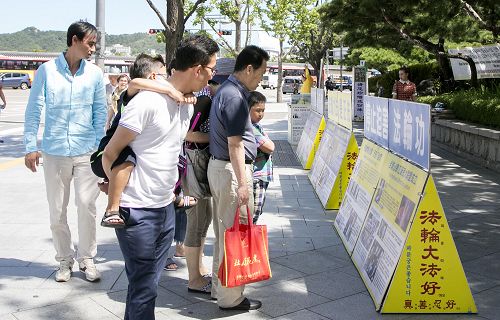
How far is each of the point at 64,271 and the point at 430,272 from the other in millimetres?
2748

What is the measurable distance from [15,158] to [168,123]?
31.8ft

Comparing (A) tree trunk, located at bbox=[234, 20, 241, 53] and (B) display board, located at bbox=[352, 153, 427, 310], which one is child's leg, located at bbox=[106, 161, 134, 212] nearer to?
Result: (B) display board, located at bbox=[352, 153, 427, 310]

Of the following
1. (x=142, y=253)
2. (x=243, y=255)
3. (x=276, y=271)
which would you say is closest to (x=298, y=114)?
(x=276, y=271)

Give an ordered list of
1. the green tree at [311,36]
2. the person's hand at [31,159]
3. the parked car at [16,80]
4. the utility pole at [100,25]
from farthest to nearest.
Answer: the parked car at [16,80]
the green tree at [311,36]
the utility pole at [100,25]
the person's hand at [31,159]

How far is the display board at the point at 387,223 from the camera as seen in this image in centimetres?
412

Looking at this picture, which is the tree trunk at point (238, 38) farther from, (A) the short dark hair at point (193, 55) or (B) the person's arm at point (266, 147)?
(A) the short dark hair at point (193, 55)

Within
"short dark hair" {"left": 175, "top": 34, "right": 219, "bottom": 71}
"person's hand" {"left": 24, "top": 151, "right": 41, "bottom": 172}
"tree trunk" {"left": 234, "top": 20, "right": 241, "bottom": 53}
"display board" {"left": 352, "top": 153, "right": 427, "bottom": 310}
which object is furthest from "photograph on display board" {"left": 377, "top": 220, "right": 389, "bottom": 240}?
"tree trunk" {"left": 234, "top": 20, "right": 241, "bottom": 53}

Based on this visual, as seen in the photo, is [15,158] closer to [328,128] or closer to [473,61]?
[328,128]

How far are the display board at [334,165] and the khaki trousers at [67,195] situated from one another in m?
3.45

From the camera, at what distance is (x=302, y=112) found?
553 inches

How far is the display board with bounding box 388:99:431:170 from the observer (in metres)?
4.07

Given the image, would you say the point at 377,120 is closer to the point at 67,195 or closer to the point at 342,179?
the point at 342,179

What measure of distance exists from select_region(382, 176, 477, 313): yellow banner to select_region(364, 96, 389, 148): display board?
1.36 meters

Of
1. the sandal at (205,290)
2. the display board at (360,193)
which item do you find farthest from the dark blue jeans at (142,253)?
the display board at (360,193)
